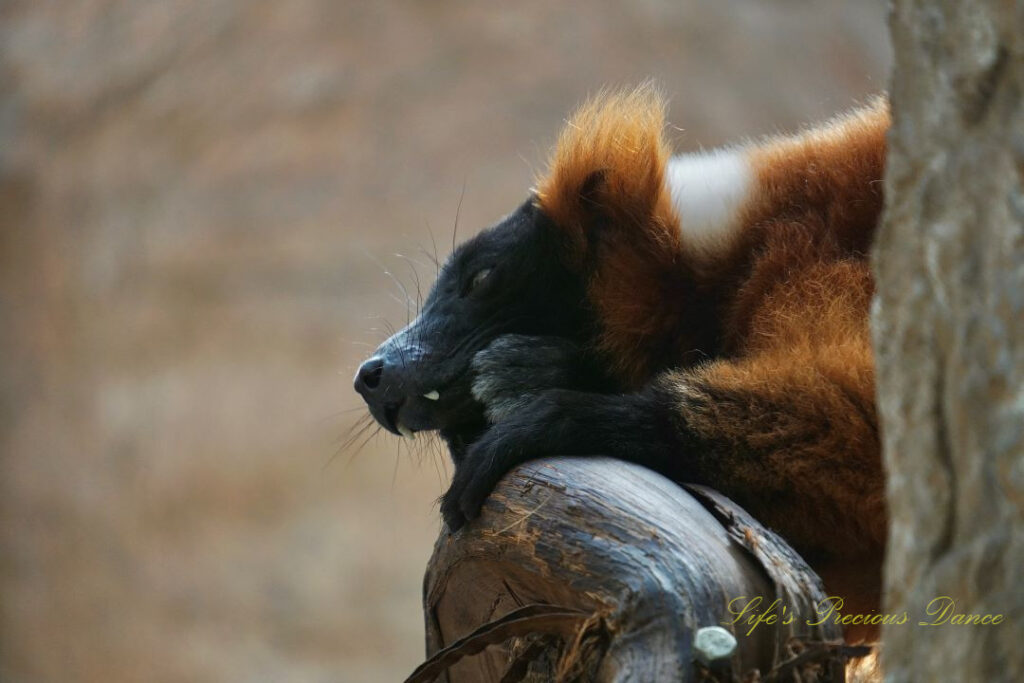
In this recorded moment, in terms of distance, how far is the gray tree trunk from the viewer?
104 centimetres

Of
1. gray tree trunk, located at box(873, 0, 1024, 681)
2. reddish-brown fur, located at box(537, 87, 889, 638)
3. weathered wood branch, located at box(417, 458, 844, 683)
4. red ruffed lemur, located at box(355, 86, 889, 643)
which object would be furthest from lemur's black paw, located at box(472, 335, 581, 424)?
gray tree trunk, located at box(873, 0, 1024, 681)

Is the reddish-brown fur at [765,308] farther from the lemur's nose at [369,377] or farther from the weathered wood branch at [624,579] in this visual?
the lemur's nose at [369,377]

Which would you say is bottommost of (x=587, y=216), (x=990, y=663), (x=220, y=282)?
(x=990, y=663)

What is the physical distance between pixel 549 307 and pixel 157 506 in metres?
5.10

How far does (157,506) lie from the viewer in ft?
23.0

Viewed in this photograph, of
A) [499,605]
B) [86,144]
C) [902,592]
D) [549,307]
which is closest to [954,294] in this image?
[902,592]

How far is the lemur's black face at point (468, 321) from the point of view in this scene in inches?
97.7

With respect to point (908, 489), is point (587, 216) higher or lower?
higher

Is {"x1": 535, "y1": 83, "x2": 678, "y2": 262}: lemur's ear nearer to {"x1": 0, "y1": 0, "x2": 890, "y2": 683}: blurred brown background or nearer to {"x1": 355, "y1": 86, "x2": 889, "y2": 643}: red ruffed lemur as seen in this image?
{"x1": 355, "y1": 86, "x2": 889, "y2": 643}: red ruffed lemur

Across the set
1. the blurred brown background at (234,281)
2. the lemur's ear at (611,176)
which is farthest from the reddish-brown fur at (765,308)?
the blurred brown background at (234,281)

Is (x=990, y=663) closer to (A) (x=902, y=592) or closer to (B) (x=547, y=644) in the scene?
(A) (x=902, y=592)

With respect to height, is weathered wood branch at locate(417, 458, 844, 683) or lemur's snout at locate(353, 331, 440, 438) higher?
lemur's snout at locate(353, 331, 440, 438)

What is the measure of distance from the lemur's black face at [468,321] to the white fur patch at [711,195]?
0.29 meters

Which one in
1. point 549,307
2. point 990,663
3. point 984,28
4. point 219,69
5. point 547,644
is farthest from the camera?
point 219,69
